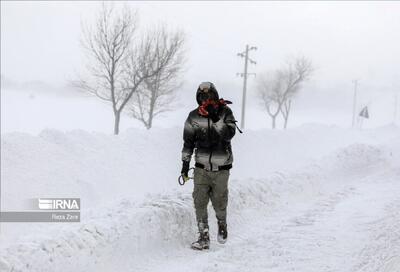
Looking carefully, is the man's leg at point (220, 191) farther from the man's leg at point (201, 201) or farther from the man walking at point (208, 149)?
the man's leg at point (201, 201)

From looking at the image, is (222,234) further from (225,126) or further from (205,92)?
(205,92)

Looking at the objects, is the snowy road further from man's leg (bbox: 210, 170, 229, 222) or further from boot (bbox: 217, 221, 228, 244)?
man's leg (bbox: 210, 170, 229, 222)

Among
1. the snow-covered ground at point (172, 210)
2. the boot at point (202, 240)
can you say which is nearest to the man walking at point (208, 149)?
the boot at point (202, 240)

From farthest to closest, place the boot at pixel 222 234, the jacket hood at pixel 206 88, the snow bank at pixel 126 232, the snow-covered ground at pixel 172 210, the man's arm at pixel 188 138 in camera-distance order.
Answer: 1. the boot at pixel 222 234
2. the man's arm at pixel 188 138
3. the jacket hood at pixel 206 88
4. the snow-covered ground at pixel 172 210
5. the snow bank at pixel 126 232

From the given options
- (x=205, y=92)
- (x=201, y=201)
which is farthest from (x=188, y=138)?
(x=201, y=201)

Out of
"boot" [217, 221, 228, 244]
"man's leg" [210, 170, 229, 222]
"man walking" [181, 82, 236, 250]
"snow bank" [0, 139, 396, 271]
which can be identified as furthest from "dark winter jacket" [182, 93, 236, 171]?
"snow bank" [0, 139, 396, 271]

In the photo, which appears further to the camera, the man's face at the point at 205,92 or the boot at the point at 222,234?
the boot at the point at 222,234

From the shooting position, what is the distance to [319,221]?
7.74 m

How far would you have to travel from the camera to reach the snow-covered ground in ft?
16.9

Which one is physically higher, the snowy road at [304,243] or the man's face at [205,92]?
the man's face at [205,92]

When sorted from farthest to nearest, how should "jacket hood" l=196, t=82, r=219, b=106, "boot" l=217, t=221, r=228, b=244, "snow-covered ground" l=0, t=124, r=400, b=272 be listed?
"boot" l=217, t=221, r=228, b=244, "jacket hood" l=196, t=82, r=219, b=106, "snow-covered ground" l=0, t=124, r=400, b=272

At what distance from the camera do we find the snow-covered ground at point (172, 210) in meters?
5.16

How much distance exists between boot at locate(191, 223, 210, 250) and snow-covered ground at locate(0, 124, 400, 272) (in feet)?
0.46

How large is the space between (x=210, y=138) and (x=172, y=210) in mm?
1485
